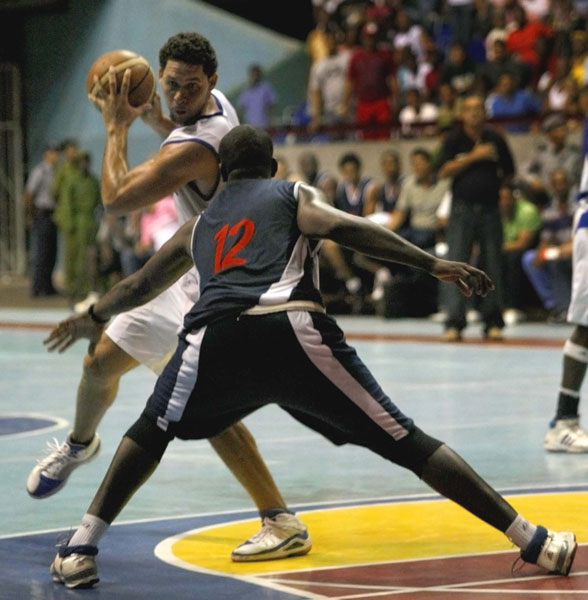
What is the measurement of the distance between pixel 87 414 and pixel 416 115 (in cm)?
1395

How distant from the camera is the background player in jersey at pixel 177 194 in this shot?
541cm

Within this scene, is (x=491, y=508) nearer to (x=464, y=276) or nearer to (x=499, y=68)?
(x=464, y=276)

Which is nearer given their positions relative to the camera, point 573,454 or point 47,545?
point 47,545

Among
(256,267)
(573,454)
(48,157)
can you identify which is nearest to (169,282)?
(256,267)

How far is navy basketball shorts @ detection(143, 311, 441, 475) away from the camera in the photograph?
15.8 feet

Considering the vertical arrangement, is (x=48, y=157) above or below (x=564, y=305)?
above

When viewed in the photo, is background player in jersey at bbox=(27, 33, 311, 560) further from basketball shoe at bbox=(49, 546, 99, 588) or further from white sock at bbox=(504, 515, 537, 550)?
white sock at bbox=(504, 515, 537, 550)

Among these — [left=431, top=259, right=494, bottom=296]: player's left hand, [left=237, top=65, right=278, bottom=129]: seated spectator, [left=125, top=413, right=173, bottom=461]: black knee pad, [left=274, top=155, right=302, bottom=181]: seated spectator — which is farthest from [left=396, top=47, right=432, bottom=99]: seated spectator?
[left=125, top=413, right=173, bottom=461]: black knee pad

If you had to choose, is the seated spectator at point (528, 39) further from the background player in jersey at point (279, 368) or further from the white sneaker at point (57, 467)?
the background player in jersey at point (279, 368)

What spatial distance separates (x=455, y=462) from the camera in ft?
15.9

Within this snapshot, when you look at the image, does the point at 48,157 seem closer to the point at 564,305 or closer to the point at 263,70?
the point at 263,70

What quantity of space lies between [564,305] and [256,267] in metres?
11.6

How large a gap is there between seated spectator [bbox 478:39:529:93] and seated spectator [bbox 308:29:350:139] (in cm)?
236

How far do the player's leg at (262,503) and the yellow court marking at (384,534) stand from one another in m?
0.05
